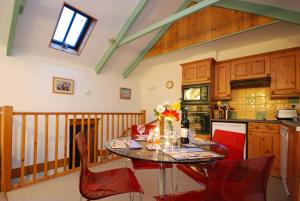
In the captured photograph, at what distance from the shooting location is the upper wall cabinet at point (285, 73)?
294 centimetres

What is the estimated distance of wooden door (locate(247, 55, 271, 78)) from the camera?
3207mm

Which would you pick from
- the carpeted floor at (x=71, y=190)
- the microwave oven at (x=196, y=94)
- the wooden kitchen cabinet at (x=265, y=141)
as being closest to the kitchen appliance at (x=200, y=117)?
the microwave oven at (x=196, y=94)

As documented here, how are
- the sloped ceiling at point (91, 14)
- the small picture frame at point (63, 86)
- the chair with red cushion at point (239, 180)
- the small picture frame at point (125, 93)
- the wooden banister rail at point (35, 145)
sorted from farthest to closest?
1. the small picture frame at point (125, 93)
2. the small picture frame at point (63, 86)
3. the sloped ceiling at point (91, 14)
4. the wooden banister rail at point (35, 145)
5. the chair with red cushion at point (239, 180)

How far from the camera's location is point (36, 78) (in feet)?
11.2

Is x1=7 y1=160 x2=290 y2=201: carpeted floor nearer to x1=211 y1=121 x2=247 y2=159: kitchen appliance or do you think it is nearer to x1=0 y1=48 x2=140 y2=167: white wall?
x1=211 y1=121 x2=247 y2=159: kitchen appliance

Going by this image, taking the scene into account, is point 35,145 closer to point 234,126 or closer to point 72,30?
point 72,30

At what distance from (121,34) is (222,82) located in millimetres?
2537

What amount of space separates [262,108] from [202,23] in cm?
227

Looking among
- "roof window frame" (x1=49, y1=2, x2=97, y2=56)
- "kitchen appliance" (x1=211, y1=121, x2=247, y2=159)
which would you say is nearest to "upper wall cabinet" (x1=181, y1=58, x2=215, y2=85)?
"kitchen appliance" (x1=211, y1=121, x2=247, y2=159)

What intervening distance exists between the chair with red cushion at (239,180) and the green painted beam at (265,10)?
287 cm

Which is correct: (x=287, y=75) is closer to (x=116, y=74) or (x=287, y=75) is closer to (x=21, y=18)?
(x=116, y=74)

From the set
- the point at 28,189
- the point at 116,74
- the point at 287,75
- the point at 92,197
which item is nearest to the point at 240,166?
the point at 92,197

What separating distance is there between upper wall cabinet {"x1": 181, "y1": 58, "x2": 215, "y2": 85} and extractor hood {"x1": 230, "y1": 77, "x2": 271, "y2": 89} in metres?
0.55

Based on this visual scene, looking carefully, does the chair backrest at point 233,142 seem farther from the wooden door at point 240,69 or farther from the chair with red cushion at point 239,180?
the wooden door at point 240,69
